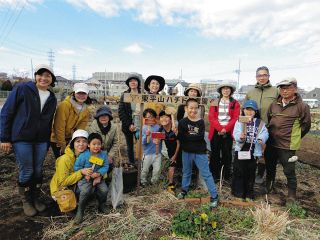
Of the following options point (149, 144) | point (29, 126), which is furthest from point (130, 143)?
point (29, 126)

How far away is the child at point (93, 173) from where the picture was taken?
3459 millimetres

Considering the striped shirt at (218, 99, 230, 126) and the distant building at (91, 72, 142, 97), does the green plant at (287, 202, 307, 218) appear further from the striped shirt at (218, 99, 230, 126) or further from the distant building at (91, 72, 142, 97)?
the distant building at (91, 72, 142, 97)

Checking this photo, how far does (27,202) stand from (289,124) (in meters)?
4.32

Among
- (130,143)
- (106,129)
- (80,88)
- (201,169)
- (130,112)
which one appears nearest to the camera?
(80,88)

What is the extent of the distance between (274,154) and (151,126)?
230 cm

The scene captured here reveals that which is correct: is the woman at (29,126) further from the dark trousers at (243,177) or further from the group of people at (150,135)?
the dark trousers at (243,177)

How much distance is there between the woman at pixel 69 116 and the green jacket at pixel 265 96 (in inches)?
122

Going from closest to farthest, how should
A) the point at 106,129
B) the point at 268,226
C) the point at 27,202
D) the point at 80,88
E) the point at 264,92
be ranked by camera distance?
the point at 268,226, the point at 27,202, the point at 80,88, the point at 106,129, the point at 264,92

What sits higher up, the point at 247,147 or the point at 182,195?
the point at 247,147

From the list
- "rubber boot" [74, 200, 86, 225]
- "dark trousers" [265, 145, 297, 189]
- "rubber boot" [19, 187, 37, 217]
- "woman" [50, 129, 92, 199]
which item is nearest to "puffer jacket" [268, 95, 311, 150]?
"dark trousers" [265, 145, 297, 189]

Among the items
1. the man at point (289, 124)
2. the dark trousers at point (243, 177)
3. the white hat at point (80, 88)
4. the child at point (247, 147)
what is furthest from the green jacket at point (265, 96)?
the white hat at point (80, 88)

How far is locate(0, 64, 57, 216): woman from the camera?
3459 mm

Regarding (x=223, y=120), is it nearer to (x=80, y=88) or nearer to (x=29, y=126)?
(x=80, y=88)

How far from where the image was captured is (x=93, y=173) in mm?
3490
